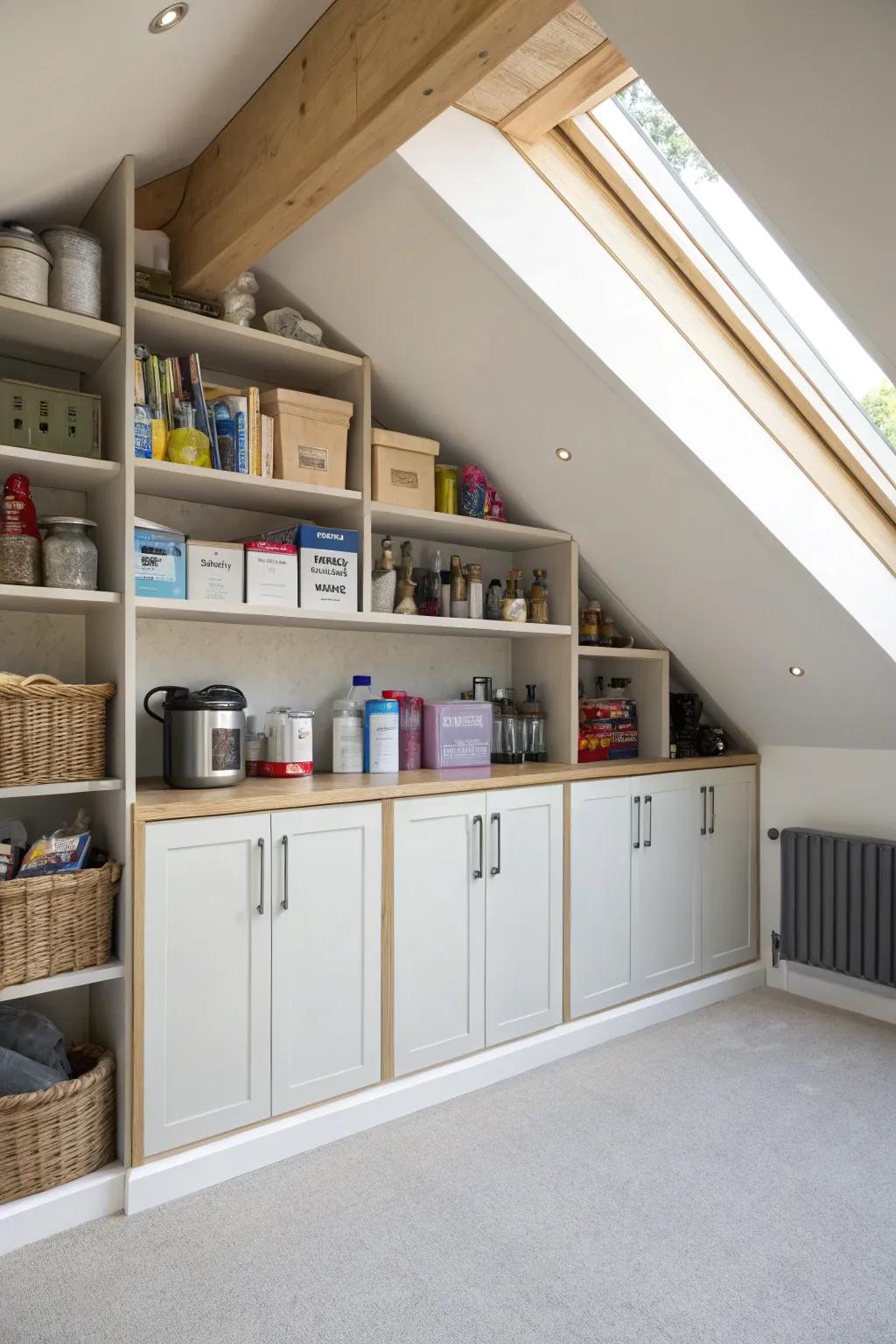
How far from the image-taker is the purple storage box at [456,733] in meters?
3.06

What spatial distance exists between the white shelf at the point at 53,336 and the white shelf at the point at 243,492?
13.5 inches

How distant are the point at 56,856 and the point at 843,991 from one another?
297 centimetres

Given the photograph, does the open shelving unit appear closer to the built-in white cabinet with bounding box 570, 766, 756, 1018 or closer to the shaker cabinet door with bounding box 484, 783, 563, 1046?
the built-in white cabinet with bounding box 570, 766, 756, 1018

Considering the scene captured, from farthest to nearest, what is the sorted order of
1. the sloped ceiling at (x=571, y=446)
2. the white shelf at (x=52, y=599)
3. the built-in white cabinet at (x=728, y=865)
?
1. the built-in white cabinet at (x=728, y=865)
2. the sloped ceiling at (x=571, y=446)
3. the white shelf at (x=52, y=599)

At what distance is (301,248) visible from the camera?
2.62 meters

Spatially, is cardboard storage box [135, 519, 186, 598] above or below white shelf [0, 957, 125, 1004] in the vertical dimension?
above

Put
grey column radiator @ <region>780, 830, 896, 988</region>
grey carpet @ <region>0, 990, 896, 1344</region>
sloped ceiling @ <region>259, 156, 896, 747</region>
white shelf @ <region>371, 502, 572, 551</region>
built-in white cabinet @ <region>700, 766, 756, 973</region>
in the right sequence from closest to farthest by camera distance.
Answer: grey carpet @ <region>0, 990, 896, 1344</region> → sloped ceiling @ <region>259, 156, 896, 747</region> → white shelf @ <region>371, 502, 572, 551</region> → grey column radiator @ <region>780, 830, 896, 988</region> → built-in white cabinet @ <region>700, 766, 756, 973</region>

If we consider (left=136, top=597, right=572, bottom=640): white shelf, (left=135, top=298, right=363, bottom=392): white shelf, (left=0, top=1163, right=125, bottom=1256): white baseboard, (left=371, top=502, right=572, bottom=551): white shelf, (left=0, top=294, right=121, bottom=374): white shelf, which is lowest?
(left=0, top=1163, right=125, bottom=1256): white baseboard

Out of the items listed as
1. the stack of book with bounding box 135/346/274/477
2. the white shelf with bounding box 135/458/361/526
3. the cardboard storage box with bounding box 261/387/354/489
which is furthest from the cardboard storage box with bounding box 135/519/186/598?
the cardboard storage box with bounding box 261/387/354/489

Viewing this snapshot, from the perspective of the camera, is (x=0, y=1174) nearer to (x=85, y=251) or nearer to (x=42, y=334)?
(x=42, y=334)

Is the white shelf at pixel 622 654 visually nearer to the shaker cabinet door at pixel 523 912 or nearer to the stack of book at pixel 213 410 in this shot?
the shaker cabinet door at pixel 523 912

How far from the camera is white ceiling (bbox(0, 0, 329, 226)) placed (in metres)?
1.56

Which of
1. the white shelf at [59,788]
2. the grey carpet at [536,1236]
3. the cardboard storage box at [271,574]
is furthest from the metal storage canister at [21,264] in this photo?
the grey carpet at [536,1236]

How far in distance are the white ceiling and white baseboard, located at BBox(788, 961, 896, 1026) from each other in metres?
3.59
